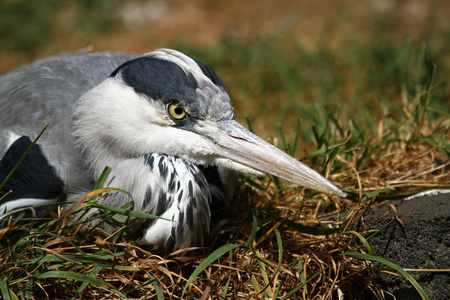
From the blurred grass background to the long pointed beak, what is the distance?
101 cm

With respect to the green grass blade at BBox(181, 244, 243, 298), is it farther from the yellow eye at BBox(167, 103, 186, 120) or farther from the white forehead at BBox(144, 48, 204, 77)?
the white forehead at BBox(144, 48, 204, 77)

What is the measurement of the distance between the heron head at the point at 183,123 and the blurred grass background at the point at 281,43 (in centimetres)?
104

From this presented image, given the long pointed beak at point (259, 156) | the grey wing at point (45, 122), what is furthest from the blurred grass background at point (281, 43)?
the grey wing at point (45, 122)

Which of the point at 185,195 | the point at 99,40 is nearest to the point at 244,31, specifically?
the point at 99,40

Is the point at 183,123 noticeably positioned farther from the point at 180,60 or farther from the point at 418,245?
the point at 418,245

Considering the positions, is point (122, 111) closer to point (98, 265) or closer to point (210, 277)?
point (98, 265)

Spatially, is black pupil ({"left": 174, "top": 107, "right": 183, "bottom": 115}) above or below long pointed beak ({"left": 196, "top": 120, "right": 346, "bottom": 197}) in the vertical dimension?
above

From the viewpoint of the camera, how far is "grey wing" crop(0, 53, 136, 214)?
2.41 metres

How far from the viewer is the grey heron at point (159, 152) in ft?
7.18

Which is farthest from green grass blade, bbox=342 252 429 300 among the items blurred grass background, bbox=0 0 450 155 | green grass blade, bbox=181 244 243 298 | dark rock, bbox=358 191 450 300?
blurred grass background, bbox=0 0 450 155

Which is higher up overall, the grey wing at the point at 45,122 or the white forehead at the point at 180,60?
the white forehead at the point at 180,60

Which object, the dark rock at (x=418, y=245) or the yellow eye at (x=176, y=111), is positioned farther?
the yellow eye at (x=176, y=111)

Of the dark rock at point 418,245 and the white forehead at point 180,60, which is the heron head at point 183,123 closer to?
the white forehead at point 180,60

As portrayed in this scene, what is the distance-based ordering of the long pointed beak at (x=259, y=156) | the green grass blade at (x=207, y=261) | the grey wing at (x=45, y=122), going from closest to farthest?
the green grass blade at (x=207, y=261), the long pointed beak at (x=259, y=156), the grey wing at (x=45, y=122)
